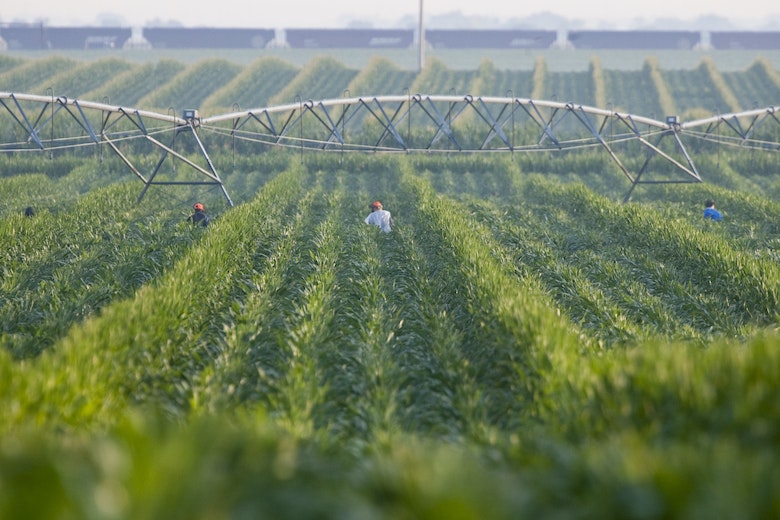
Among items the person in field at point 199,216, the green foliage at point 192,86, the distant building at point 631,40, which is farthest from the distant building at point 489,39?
the person in field at point 199,216

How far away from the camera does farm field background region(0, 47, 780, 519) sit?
4.21m

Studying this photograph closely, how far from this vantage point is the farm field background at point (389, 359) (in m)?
4.21

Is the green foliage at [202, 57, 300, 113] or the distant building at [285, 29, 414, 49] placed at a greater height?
the distant building at [285, 29, 414, 49]

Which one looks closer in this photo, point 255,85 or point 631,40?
point 255,85

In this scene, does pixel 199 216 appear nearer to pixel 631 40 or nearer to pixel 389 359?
pixel 389 359

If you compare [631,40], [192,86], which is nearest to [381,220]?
[192,86]

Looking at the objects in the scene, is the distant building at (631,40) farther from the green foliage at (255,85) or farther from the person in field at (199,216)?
the person in field at (199,216)

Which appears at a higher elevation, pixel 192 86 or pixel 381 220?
pixel 192 86

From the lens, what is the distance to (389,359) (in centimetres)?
→ 994

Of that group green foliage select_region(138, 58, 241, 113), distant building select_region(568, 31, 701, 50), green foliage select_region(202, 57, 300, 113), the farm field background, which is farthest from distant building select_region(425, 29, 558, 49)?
the farm field background

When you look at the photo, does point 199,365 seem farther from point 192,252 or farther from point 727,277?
point 727,277

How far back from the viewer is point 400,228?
66.5 ft

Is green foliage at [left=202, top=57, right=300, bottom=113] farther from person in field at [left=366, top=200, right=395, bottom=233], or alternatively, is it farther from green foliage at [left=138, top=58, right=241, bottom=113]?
person in field at [left=366, top=200, right=395, bottom=233]

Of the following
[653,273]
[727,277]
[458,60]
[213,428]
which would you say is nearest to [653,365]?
[213,428]
